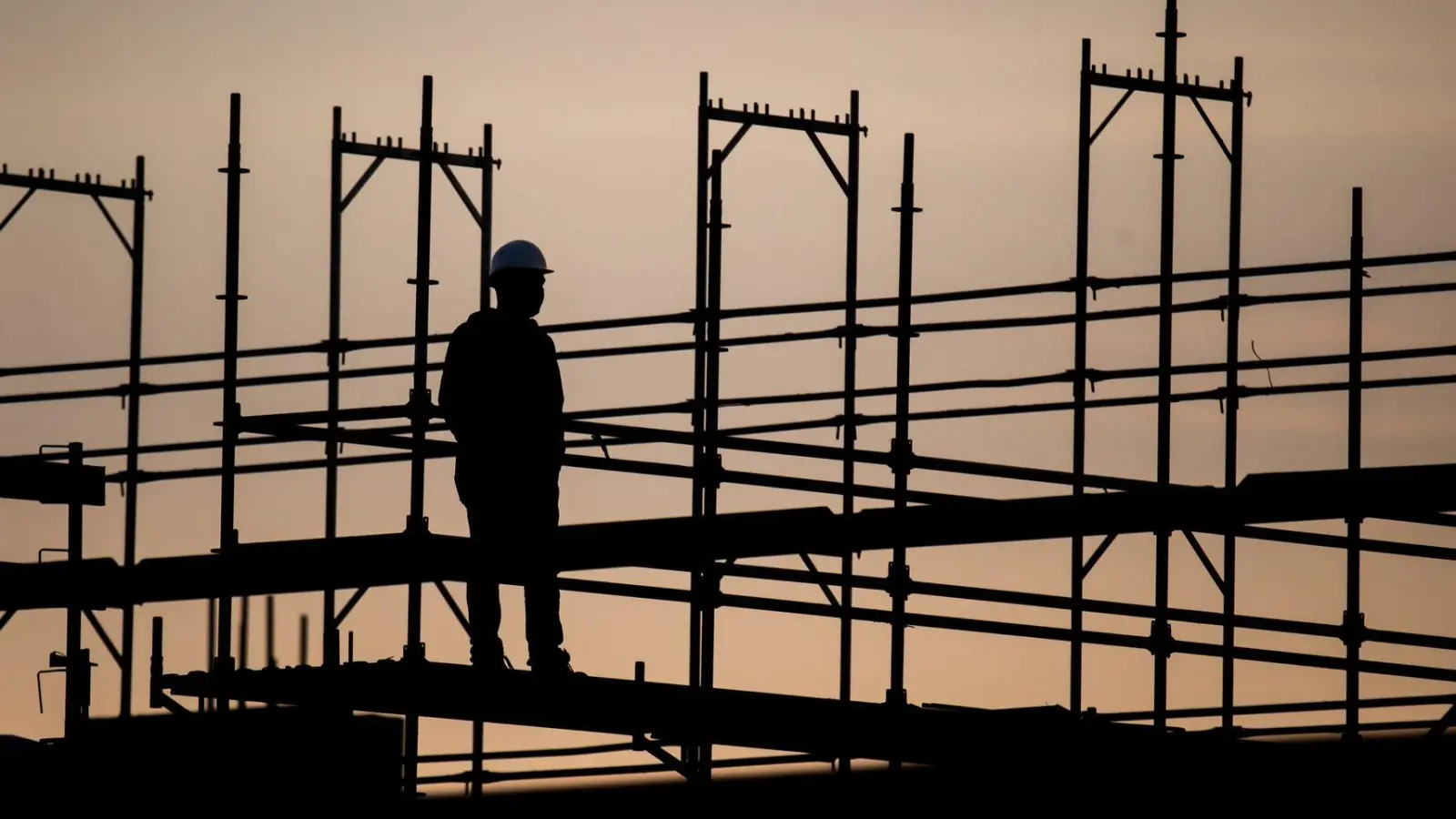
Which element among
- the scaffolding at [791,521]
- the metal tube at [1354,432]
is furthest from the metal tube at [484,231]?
the metal tube at [1354,432]

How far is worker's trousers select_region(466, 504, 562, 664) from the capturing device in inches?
464

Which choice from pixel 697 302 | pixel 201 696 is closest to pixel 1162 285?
pixel 697 302

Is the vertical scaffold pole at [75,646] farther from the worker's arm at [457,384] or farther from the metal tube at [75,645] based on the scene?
the worker's arm at [457,384]

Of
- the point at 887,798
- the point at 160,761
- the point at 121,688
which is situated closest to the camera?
the point at 160,761

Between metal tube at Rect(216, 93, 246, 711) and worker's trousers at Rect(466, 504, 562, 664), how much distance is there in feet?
8.08

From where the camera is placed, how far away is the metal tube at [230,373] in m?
14.1

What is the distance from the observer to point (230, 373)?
47.8 feet

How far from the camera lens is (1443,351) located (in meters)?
13.6

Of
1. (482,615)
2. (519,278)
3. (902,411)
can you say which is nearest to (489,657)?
(482,615)

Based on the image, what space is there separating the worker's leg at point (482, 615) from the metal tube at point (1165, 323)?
11.4 feet

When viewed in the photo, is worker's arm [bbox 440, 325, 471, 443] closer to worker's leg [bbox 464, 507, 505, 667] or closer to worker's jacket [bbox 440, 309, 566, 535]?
worker's jacket [bbox 440, 309, 566, 535]

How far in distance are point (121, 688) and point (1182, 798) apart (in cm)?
710

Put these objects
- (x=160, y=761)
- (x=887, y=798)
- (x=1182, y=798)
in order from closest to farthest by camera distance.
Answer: (x=160, y=761), (x=1182, y=798), (x=887, y=798)

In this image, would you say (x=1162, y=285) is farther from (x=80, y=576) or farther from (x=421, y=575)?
(x=80, y=576)
